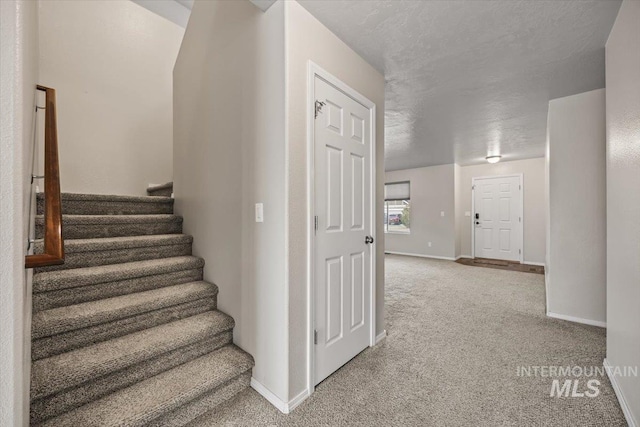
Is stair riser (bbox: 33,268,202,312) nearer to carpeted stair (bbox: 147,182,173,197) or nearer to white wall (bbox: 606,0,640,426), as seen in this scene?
carpeted stair (bbox: 147,182,173,197)

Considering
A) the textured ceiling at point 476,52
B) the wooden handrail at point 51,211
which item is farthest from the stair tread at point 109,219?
the textured ceiling at point 476,52

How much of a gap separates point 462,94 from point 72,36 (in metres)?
4.54

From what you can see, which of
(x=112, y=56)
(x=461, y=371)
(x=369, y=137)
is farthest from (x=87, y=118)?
(x=461, y=371)

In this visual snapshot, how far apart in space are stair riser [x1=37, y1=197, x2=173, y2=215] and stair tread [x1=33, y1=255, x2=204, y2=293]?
0.73 m

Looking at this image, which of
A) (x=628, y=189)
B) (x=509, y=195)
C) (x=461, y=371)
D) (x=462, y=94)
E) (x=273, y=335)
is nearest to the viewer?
(x=628, y=189)

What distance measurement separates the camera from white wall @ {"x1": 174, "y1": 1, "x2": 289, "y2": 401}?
5.27ft

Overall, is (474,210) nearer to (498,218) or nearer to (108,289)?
(498,218)

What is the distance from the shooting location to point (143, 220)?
2434 millimetres

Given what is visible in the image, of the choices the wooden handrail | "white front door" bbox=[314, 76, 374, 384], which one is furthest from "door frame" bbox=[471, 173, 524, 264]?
the wooden handrail

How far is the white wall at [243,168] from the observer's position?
5.27ft

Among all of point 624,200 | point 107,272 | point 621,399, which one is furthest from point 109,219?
point 621,399

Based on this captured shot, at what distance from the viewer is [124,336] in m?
1.69

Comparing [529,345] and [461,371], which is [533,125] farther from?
[461,371]

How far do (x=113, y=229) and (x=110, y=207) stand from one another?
37cm
